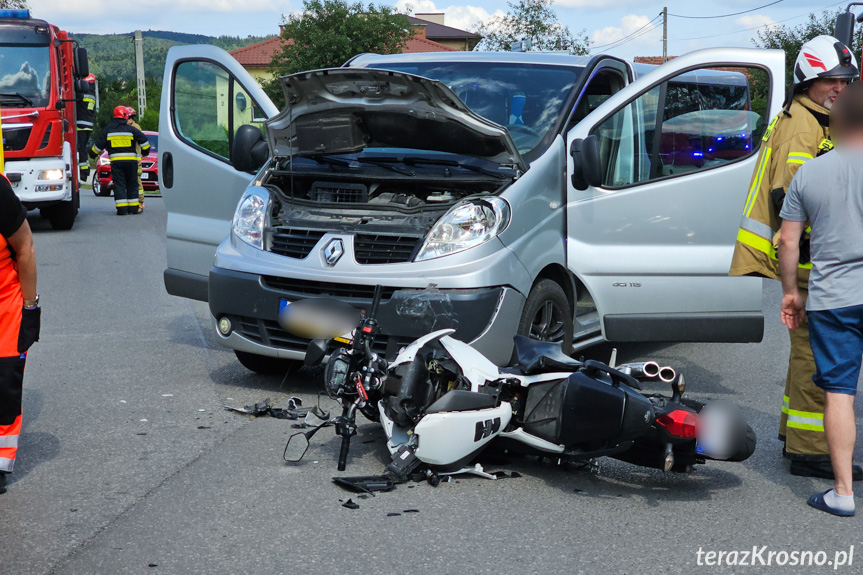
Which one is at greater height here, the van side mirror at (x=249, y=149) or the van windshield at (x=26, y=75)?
the van windshield at (x=26, y=75)

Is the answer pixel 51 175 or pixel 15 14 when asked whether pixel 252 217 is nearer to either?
pixel 51 175

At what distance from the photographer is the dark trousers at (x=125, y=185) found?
17203 millimetres

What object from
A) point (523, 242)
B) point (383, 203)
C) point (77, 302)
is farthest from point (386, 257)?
point (77, 302)

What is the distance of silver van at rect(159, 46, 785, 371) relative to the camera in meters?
5.39

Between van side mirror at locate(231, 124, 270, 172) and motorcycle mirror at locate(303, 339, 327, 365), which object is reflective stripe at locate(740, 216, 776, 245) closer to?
motorcycle mirror at locate(303, 339, 327, 365)

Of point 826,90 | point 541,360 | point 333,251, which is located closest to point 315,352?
point 541,360

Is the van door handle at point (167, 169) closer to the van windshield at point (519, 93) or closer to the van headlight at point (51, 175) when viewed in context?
the van windshield at point (519, 93)

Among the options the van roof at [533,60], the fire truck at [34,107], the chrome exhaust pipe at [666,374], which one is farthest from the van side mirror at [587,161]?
the fire truck at [34,107]

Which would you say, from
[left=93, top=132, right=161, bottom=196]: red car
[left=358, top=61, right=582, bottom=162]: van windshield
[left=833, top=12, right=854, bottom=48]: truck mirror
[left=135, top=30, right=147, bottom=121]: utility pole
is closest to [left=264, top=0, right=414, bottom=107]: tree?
[left=135, top=30, right=147, bottom=121]: utility pole

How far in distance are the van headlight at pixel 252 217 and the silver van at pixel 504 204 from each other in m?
0.01

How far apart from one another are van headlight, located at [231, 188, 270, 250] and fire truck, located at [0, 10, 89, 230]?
9.08 meters

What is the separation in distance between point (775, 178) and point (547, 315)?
1674 millimetres

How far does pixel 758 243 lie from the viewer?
15.0ft

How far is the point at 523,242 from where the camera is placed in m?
5.52
